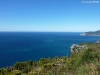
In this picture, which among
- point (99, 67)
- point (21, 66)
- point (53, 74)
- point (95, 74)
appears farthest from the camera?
point (21, 66)

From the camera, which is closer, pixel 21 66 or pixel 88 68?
pixel 88 68

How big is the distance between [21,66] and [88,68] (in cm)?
2530

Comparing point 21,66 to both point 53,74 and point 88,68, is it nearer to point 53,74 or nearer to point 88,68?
point 53,74

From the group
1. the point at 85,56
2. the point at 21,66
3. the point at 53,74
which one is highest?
the point at 85,56

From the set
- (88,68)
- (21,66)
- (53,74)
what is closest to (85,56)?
(53,74)

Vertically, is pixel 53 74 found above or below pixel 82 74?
below

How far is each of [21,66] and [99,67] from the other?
25.6 meters

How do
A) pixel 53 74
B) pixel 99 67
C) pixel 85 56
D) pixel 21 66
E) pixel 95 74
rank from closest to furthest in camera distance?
pixel 95 74
pixel 99 67
pixel 53 74
pixel 85 56
pixel 21 66

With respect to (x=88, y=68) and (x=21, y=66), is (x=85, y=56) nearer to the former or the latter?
(x=88, y=68)

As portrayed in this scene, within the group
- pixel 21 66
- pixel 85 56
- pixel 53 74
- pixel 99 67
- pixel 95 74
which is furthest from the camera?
pixel 21 66

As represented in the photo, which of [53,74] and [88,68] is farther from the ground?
[88,68]

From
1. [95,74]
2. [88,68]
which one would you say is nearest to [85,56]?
[88,68]

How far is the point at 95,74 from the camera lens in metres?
3.82

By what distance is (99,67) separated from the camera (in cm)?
432
